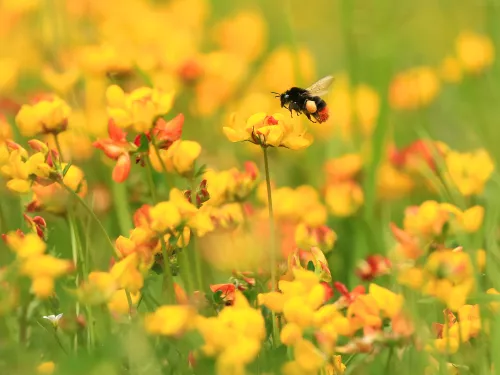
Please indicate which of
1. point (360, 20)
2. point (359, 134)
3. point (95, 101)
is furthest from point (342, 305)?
point (360, 20)

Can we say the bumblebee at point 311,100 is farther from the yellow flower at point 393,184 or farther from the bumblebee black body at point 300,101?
the yellow flower at point 393,184

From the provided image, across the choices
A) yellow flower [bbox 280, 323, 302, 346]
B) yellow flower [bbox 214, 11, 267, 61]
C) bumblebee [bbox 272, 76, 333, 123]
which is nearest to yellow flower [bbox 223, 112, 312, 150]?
yellow flower [bbox 280, 323, 302, 346]

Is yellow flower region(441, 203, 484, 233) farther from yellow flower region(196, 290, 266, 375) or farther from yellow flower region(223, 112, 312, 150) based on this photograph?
yellow flower region(196, 290, 266, 375)

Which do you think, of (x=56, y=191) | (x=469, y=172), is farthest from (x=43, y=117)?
(x=469, y=172)

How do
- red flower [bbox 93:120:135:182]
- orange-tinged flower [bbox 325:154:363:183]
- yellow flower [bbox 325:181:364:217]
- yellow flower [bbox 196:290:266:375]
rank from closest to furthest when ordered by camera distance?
yellow flower [bbox 196:290:266:375], red flower [bbox 93:120:135:182], yellow flower [bbox 325:181:364:217], orange-tinged flower [bbox 325:154:363:183]

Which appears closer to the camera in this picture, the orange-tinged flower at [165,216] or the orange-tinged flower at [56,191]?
the orange-tinged flower at [165,216]

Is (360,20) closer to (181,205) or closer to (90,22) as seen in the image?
(90,22)

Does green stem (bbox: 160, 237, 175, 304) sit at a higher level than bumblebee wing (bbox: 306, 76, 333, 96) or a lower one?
lower

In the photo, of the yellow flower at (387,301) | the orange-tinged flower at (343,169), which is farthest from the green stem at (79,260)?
the orange-tinged flower at (343,169)
